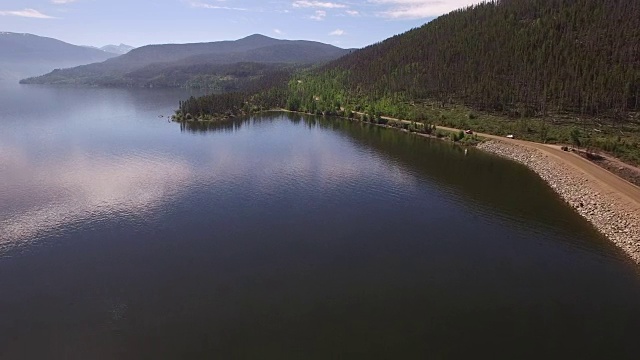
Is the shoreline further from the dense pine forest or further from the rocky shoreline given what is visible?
the dense pine forest

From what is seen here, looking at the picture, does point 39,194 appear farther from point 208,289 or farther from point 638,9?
point 638,9

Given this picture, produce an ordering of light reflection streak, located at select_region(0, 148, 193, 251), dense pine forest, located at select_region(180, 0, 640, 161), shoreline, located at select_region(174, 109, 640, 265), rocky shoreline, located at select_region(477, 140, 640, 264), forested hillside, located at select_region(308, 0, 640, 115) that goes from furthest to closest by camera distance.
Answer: forested hillside, located at select_region(308, 0, 640, 115) < dense pine forest, located at select_region(180, 0, 640, 161) < light reflection streak, located at select_region(0, 148, 193, 251) < shoreline, located at select_region(174, 109, 640, 265) < rocky shoreline, located at select_region(477, 140, 640, 264)

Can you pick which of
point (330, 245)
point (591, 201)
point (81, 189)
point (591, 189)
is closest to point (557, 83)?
point (591, 189)

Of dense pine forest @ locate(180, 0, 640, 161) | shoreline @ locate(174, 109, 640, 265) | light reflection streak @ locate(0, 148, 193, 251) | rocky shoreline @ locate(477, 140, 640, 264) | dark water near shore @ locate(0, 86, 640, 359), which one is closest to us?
dark water near shore @ locate(0, 86, 640, 359)

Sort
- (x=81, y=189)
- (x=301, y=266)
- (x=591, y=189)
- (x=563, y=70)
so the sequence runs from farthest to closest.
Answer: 1. (x=563, y=70)
2. (x=81, y=189)
3. (x=591, y=189)
4. (x=301, y=266)

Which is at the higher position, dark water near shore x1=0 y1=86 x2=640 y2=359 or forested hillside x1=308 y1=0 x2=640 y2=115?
forested hillside x1=308 y1=0 x2=640 y2=115

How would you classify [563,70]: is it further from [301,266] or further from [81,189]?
→ [81,189]

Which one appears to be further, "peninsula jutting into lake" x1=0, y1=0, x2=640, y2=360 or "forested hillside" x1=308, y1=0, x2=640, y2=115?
"forested hillside" x1=308, y1=0, x2=640, y2=115

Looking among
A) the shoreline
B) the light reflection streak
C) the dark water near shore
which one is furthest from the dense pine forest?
the light reflection streak
